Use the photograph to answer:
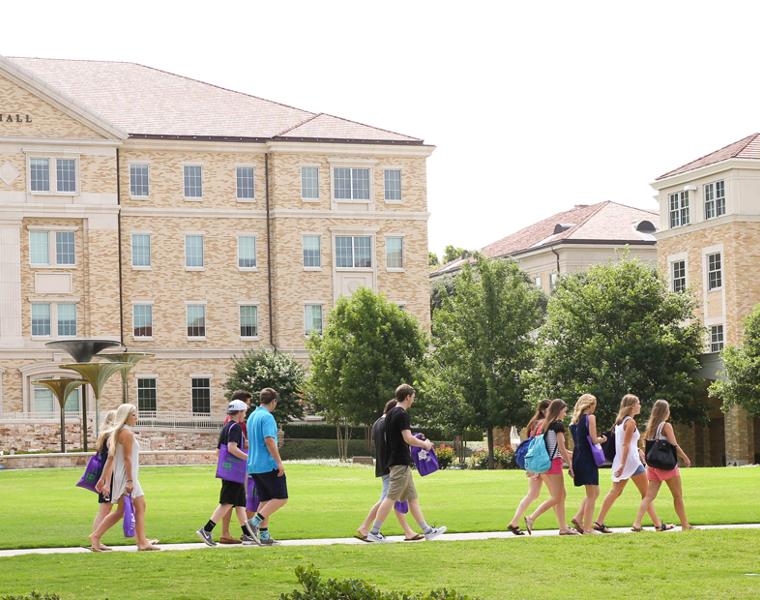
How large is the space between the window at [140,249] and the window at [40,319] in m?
4.92

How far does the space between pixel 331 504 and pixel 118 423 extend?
9650 mm

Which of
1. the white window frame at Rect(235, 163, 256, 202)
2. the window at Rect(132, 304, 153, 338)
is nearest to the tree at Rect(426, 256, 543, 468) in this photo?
the white window frame at Rect(235, 163, 256, 202)

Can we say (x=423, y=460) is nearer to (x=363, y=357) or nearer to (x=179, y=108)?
(x=363, y=357)

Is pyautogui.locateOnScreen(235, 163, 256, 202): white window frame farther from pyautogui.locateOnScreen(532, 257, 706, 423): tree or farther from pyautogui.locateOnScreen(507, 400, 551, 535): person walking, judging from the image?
pyautogui.locateOnScreen(507, 400, 551, 535): person walking

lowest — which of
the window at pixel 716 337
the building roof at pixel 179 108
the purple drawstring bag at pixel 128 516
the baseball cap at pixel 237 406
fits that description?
the purple drawstring bag at pixel 128 516

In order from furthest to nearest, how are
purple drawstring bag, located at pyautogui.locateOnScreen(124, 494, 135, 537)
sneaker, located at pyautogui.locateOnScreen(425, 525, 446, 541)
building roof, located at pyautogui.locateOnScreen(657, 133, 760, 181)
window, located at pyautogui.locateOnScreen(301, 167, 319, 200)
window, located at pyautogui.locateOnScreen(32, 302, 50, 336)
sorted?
window, located at pyautogui.locateOnScreen(301, 167, 319, 200), window, located at pyautogui.locateOnScreen(32, 302, 50, 336), building roof, located at pyautogui.locateOnScreen(657, 133, 760, 181), sneaker, located at pyautogui.locateOnScreen(425, 525, 446, 541), purple drawstring bag, located at pyautogui.locateOnScreen(124, 494, 135, 537)

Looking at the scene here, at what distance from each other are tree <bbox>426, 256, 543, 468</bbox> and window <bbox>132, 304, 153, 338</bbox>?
20.0 meters

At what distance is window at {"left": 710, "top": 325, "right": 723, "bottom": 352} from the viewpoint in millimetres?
64750

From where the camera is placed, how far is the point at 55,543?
19.2m

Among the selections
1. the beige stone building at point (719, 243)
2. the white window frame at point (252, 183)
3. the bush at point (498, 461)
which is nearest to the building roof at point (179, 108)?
the white window frame at point (252, 183)

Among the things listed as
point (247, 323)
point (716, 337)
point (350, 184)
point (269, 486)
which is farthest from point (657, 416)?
point (350, 184)

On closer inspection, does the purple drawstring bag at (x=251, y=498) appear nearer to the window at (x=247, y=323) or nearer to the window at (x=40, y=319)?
the window at (x=40, y=319)

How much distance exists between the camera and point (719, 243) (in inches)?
2549

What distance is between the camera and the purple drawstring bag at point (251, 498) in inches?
733
